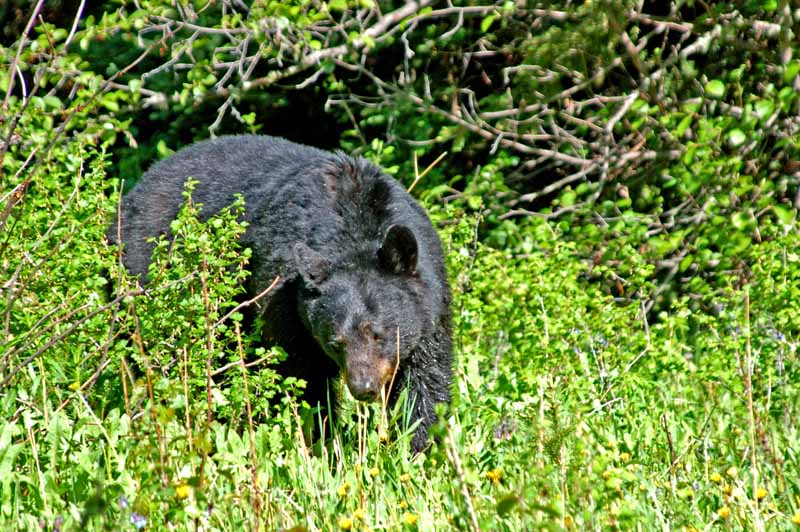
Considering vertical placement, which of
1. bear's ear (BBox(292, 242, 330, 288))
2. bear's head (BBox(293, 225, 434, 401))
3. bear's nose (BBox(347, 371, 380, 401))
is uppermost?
bear's ear (BBox(292, 242, 330, 288))

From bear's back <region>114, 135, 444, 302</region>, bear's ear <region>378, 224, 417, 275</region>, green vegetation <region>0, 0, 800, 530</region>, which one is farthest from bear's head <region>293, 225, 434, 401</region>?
green vegetation <region>0, 0, 800, 530</region>

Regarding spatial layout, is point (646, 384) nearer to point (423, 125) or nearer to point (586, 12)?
point (586, 12)

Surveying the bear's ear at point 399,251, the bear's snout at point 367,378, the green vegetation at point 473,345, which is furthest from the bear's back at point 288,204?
the bear's snout at point 367,378

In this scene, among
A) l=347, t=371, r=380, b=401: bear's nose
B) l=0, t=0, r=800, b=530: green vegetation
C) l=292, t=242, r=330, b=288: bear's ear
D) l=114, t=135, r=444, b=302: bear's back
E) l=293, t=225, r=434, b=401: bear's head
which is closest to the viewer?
l=0, t=0, r=800, b=530: green vegetation

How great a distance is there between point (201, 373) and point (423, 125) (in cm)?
426

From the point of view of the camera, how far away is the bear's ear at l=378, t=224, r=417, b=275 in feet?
16.8

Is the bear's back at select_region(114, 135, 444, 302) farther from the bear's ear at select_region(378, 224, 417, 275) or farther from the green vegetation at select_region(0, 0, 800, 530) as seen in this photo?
Result: the green vegetation at select_region(0, 0, 800, 530)

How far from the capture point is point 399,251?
17.2 ft

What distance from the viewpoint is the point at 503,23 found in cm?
650

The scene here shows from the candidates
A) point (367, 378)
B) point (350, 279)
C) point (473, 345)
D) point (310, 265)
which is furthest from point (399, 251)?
point (473, 345)

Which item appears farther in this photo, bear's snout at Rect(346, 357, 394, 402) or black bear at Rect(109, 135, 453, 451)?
black bear at Rect(109, 135, 453, 451)

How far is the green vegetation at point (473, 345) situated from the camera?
130 inches

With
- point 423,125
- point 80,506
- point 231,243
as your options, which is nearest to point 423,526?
point 80,506

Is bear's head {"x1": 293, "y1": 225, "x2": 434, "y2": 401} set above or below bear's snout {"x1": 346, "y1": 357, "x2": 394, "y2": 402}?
above
